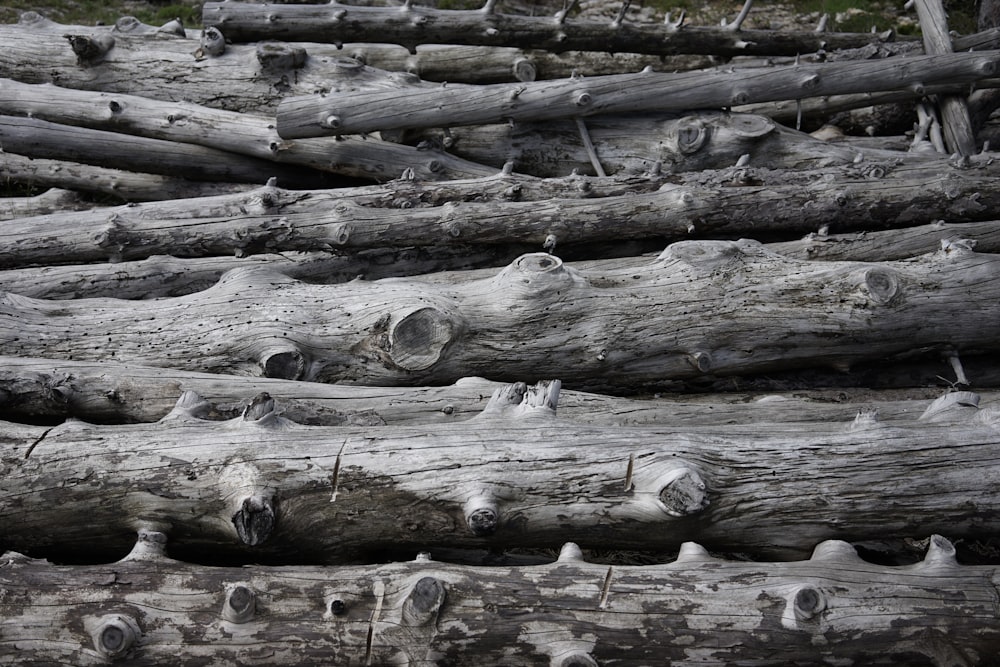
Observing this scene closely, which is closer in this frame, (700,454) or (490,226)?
(700,454)

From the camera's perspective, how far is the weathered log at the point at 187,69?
5.76 meters

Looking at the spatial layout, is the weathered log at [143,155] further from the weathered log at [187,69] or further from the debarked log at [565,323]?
the debarked log at [565,323]

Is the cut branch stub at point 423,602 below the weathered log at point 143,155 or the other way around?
below

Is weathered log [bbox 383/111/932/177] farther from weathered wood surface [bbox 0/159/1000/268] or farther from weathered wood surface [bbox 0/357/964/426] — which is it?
weathered wood surface [bbox 0/357/964/426]

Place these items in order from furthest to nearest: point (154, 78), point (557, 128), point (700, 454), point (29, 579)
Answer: point (154, 78) → point (557, 128) → point (700, 454) → point (29, 579)

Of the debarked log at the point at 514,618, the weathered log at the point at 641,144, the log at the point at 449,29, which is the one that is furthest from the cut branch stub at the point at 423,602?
the log at the point at 449,29

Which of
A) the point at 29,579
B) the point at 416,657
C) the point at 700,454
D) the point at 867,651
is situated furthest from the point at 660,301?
the point at 29,579

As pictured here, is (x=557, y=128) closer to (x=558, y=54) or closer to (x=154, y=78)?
(x=558, y=54)

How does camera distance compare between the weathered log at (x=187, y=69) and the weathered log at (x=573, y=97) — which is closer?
the weathered log at (x=573, y=97)

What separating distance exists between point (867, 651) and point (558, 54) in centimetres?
539

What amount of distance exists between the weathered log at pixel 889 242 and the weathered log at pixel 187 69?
3.12m

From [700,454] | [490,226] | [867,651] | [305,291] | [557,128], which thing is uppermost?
[557,128]

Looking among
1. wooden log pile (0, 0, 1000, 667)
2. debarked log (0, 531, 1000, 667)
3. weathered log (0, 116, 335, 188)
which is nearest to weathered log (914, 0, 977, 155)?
wooden log pile (0, 0, 1000, 667)

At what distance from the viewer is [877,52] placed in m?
6.32
